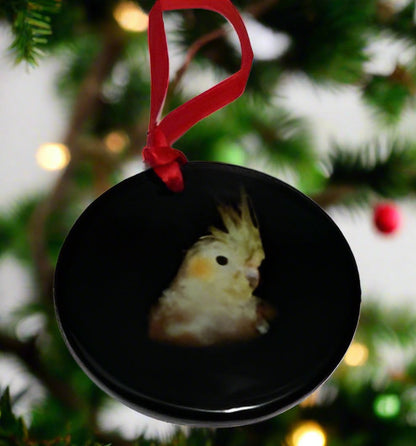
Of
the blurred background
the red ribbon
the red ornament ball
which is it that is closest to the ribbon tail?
the red ribbon

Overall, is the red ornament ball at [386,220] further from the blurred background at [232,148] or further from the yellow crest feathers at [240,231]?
the yellow crest feathers at [240,231]

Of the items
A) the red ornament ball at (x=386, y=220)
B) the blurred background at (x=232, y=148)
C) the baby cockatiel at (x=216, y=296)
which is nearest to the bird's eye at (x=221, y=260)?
the baby cockatiel at (x=216, y=296)

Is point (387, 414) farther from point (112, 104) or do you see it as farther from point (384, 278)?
point (384, 278)

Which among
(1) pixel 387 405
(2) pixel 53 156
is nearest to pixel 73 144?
(2) pixel 53 156

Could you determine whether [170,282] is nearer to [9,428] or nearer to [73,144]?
[9,428]

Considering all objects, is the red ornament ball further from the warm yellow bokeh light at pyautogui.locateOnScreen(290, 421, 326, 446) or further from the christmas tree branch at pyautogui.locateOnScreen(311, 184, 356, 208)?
the warm yellow bokeh light at pyautogui.locateOnScreen(290, 421, 326, 446)
